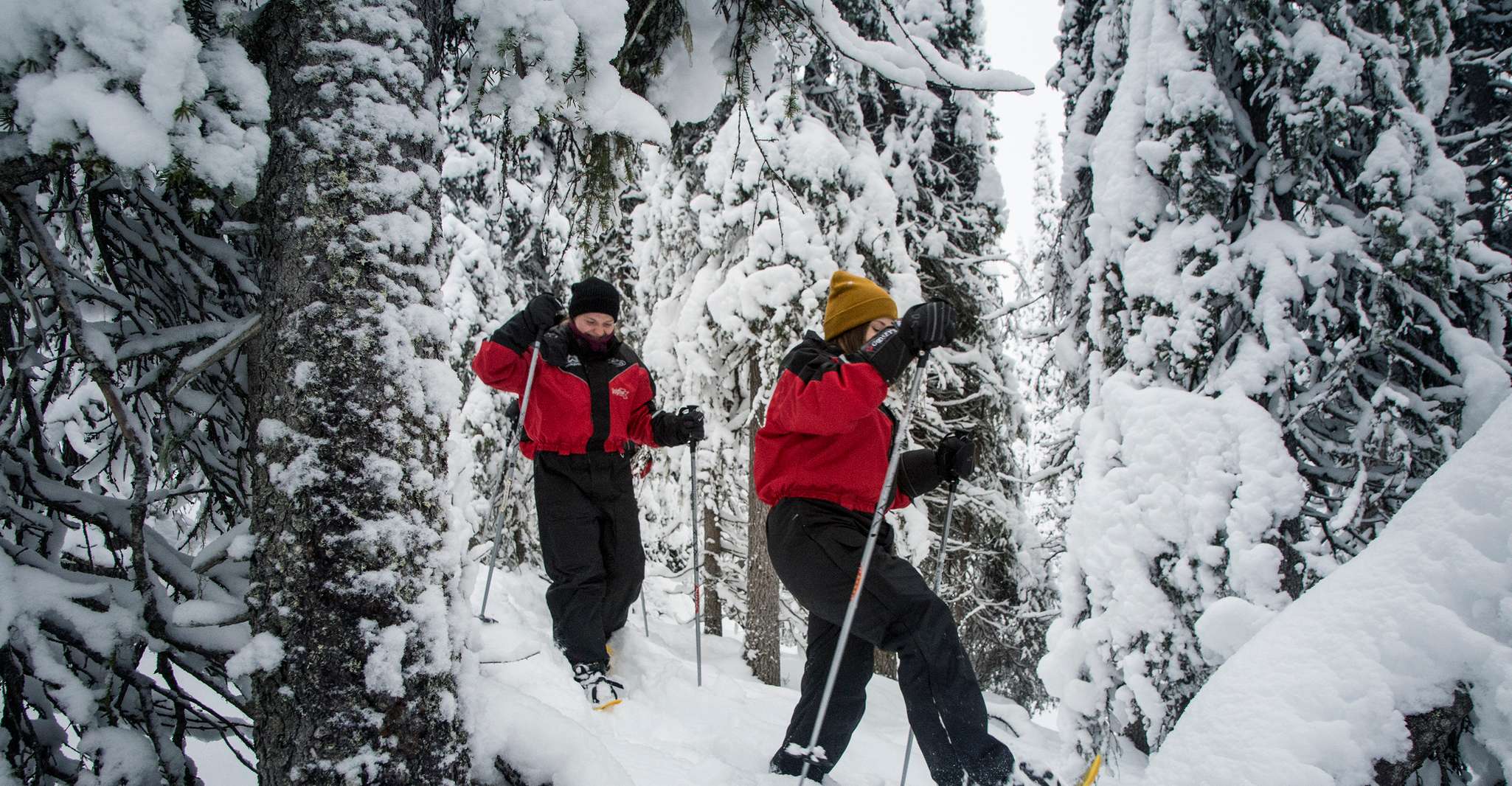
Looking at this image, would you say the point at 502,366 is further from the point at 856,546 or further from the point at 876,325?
the point at 856,546

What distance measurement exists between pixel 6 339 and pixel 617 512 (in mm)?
2797

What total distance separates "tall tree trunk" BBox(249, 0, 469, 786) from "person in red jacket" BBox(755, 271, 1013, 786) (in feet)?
4.99

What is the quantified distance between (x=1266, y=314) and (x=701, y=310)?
4691mm

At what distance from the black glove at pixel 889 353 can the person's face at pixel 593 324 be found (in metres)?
1.86

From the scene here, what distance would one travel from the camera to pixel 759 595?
22.4 feet

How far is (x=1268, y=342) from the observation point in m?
3.92

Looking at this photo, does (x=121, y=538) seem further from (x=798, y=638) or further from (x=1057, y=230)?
(x=798, y=638)

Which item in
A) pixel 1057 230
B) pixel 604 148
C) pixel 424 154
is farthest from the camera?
pixel 1057 230

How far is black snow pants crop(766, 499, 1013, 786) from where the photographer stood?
251 centimetres

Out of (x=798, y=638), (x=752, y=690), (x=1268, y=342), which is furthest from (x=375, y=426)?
(x=798, y=638)

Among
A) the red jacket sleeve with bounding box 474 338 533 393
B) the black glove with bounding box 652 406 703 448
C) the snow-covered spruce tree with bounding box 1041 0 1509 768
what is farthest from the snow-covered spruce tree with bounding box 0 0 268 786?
the snow-covered spruce tree with bounding box 1041 0 1509 768

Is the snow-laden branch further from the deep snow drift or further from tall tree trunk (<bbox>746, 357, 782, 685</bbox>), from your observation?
tall tree trunk (<bbox>746, 357, 782, 685</bbox>)

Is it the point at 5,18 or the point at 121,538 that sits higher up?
the point at 5,18

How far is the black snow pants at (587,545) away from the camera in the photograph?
3814 mm
